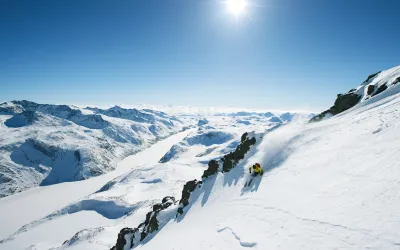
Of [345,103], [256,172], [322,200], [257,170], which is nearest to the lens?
[322,200]

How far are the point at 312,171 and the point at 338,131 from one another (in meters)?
11.8

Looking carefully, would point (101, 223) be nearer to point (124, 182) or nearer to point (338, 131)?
point (124, 182)

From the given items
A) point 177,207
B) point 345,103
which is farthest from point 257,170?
point 345,103

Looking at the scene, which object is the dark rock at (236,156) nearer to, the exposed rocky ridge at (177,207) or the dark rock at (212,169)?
the exposed rocky ridge at (177,207)

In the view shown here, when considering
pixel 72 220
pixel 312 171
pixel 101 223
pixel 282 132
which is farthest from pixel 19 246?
pixel 312 171

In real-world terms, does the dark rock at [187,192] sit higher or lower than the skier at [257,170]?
lower

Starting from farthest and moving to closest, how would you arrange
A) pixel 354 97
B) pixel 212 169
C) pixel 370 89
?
pixel 354 97 < pixel 370 89 < pixel 212 169

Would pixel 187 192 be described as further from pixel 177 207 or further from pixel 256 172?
pixel 256 172

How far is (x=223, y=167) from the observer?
42.0m

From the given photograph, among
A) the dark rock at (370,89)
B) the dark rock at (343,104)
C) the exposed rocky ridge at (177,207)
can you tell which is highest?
the dark rock at (370,89)

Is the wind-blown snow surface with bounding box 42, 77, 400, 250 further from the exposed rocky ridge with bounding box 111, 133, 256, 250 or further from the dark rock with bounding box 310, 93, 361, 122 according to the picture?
the dark rock with bounding box 310, 93, 361, 122

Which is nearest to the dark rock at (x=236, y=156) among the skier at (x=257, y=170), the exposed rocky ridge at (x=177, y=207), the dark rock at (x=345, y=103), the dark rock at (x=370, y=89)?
the exposed rocky ridge at (x=177, y=207)

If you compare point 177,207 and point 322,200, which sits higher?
point 322,200

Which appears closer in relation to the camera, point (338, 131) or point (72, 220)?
point (338, 131)
